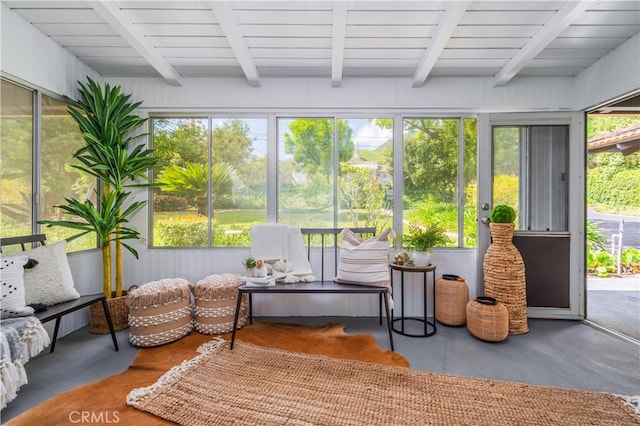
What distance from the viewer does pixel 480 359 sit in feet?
7.48

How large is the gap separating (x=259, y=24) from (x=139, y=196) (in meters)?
2.22

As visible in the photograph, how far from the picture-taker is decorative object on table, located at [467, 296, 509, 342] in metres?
2.54

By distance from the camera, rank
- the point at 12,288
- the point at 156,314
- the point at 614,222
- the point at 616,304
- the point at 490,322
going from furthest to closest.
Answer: the point at 614,222
the point at 616,304
the point at 490,322
the point at 156,314
the point at 12,288

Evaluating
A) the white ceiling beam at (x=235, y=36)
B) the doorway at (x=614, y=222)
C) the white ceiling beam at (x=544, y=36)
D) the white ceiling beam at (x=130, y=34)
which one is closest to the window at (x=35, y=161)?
the white ceiling beam at (x=130, y=34)

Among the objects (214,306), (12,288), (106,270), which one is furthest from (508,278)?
(12,288)

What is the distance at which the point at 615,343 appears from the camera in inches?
102

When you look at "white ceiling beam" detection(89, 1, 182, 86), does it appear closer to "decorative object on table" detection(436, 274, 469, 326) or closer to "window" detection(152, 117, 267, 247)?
"window" detection(152, 117, 267, 247)

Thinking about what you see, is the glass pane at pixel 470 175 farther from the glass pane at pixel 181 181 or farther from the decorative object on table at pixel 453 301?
the glass pane at pixel 181 181

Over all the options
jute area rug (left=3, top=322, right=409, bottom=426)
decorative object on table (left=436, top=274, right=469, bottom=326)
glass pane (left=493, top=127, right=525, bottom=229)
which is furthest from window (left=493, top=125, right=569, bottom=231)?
jute area rug (left=3, top=322, right=409, bottom=426)

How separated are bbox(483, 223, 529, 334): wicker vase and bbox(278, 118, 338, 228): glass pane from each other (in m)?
1.67

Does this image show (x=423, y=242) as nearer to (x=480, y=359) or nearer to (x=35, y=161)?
(x=480, y=359)

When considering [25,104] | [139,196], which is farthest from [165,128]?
[25,104]

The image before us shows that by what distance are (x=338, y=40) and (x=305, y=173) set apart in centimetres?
136

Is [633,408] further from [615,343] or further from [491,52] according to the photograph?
[491,52]
